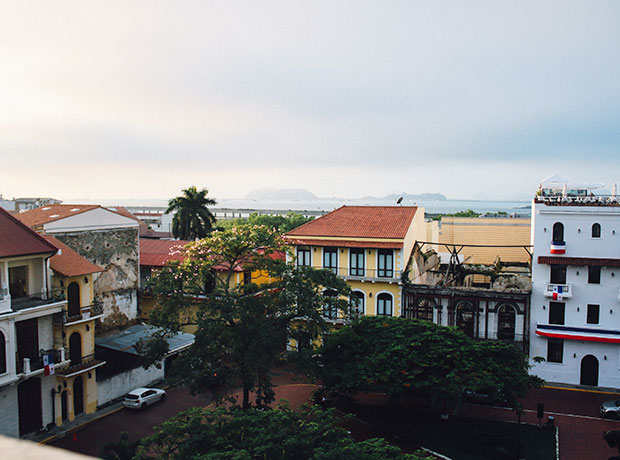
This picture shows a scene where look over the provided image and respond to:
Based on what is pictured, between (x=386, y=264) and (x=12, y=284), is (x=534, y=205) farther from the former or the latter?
(x=12, y=284)

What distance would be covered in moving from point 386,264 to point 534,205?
480 inches

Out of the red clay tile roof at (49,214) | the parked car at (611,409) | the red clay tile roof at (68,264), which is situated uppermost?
the red clay tile roof at (49,214)

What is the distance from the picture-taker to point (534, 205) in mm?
38188

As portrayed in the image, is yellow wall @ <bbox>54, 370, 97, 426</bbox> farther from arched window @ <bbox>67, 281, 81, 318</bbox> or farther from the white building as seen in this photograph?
the white building

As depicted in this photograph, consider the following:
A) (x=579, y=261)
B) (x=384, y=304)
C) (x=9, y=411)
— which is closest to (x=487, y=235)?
(x=579, y=261)

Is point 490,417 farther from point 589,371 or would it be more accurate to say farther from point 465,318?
point 589,371

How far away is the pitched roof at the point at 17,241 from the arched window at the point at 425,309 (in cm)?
2720

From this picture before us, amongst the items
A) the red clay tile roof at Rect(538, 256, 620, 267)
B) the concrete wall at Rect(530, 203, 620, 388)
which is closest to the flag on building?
the concrete wall at Rect(530, 203, 620, 388)

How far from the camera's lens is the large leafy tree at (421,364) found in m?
27.5

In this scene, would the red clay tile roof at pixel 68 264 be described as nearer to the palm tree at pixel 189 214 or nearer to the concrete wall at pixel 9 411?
the concrete wall at pixel 9 411

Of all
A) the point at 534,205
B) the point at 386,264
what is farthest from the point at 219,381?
the point at 534,205

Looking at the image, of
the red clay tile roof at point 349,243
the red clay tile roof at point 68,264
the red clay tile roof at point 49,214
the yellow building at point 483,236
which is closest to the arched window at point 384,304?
the red clay tile roof at point 349,243

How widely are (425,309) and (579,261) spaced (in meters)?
12.1

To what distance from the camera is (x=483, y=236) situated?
56.0m
